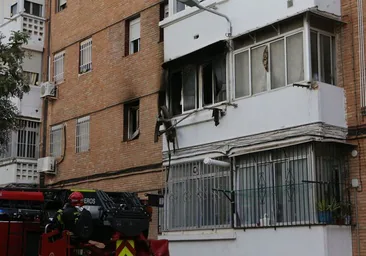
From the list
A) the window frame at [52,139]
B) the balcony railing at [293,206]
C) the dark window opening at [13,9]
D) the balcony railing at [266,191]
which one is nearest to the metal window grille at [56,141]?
the window frame at [52,139]

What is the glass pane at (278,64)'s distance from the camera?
13.6 metres

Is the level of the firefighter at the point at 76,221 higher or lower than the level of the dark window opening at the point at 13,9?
lower

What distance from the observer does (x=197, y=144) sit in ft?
50.8

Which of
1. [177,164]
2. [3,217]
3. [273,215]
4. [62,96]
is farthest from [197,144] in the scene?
[62,96]

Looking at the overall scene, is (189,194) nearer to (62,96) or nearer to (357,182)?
(357,182)

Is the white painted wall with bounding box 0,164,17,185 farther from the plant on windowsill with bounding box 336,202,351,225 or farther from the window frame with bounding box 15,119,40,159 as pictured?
the plant on windowsill with bounding box 336,202,351,225

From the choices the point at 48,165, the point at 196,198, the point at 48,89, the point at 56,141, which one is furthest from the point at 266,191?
the point at 48,89

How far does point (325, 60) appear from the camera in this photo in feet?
43.7

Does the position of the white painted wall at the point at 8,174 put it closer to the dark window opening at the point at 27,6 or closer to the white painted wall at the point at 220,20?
the dark window opening at the point at 27,6

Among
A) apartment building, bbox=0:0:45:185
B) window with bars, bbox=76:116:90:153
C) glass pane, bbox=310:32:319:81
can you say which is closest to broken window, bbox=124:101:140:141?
window with bars, bbox=76:116:90:153

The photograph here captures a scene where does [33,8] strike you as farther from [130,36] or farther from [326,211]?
[326,211]

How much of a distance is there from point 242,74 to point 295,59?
1.66 meters

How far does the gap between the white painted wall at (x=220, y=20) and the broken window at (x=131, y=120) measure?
258cm

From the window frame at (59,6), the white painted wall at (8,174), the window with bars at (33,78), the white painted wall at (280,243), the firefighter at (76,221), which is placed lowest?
the white painted wall at (280,243)
